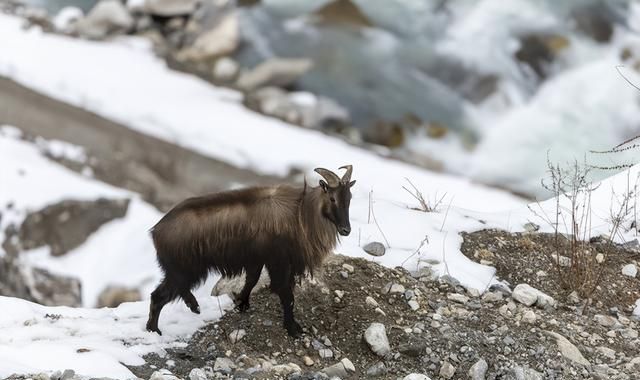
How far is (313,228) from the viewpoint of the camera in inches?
209

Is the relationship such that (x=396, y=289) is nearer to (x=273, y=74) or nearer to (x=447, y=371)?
(x=447, y=371)

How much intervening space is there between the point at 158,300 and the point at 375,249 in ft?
6.19

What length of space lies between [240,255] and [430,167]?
12.4 metres

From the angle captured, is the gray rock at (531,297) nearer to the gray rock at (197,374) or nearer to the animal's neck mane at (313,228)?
the animal's neck mane at (313,228)

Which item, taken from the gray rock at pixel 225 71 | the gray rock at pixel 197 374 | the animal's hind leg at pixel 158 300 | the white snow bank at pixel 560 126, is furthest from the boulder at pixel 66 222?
the gray rock at pixel 197 374

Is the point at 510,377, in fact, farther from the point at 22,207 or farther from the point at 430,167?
the point at 430,167

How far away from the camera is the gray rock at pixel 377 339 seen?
16.8 feet

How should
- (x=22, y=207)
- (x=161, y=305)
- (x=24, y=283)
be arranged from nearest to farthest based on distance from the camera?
1. (x=161, y=305)
2. (x=24, y=283)
3. (x=22, y=207)

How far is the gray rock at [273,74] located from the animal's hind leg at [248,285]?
45.7 feet

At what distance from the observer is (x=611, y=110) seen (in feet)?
58.5

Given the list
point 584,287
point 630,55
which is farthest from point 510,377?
point 630,55

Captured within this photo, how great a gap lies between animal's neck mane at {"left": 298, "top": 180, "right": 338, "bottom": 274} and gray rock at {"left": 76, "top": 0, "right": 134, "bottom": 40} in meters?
16.6

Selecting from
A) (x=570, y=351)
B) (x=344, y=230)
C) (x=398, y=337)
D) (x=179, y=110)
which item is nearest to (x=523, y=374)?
(x=570, y=351)

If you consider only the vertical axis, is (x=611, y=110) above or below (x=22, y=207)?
above
